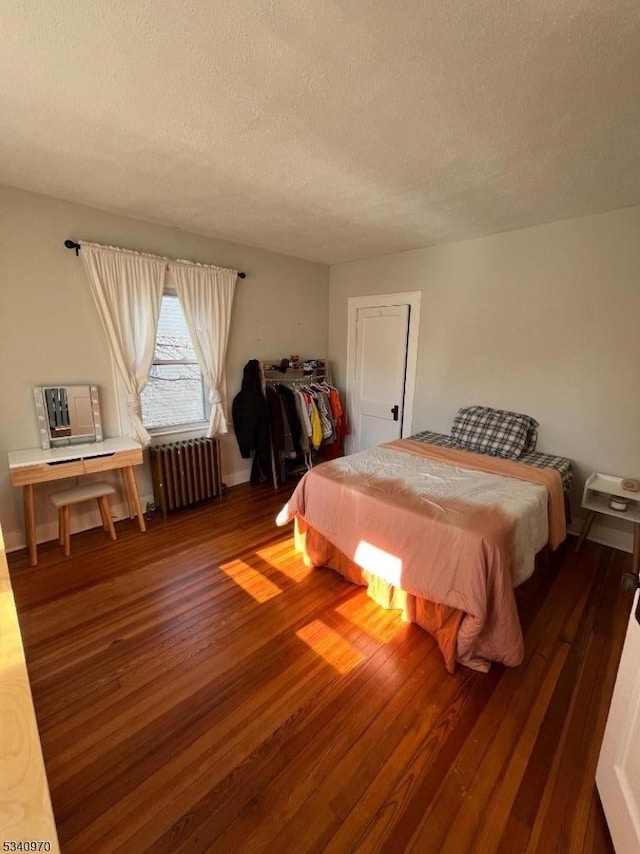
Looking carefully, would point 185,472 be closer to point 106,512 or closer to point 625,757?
point 106,512

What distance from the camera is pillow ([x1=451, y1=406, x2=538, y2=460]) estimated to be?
302 cm

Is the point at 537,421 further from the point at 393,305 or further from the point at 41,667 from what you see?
the point at 41,667

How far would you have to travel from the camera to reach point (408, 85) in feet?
4.56

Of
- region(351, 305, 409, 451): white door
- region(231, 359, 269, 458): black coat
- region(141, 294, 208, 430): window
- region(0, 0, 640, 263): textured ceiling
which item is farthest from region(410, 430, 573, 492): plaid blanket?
region(141, 294, 208, 430): window

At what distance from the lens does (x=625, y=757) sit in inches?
43.1

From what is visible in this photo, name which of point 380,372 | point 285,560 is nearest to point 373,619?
point 285,560

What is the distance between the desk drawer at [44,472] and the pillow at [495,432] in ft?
10.2

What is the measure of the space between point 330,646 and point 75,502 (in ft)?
6.95

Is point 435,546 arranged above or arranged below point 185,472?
above

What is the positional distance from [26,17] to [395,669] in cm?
286

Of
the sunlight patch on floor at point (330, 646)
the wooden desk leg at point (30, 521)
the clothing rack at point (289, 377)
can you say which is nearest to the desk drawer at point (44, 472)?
the wooden desk leg at point (30, 521)

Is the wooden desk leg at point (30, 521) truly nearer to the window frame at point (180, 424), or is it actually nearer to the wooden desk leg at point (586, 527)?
the window frame at point (180, 424)

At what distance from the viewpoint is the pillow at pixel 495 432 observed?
119 inches

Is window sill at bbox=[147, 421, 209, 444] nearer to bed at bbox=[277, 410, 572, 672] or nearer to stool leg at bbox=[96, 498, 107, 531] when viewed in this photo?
stool leg at bbox=[96, 498, 107, 531]
